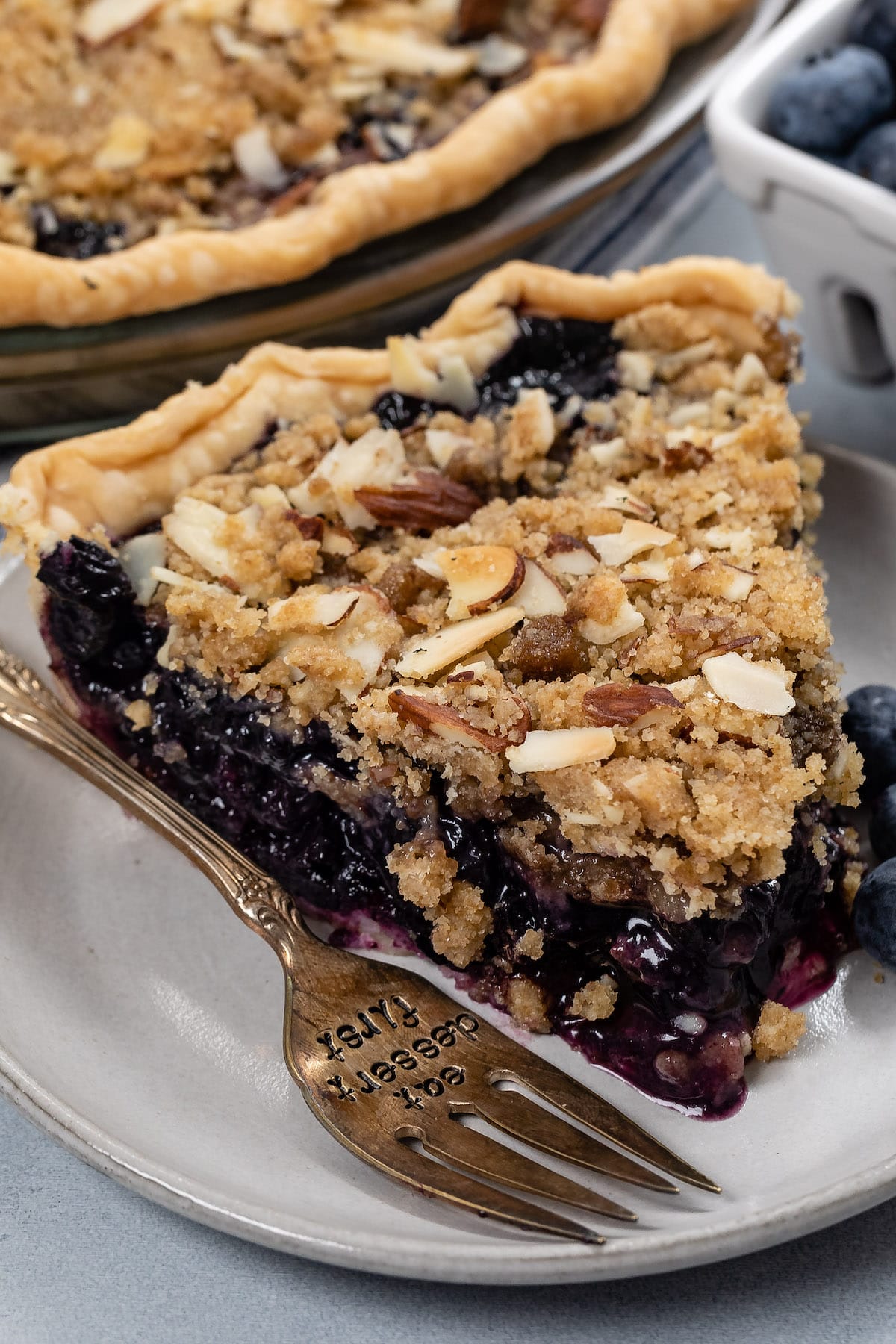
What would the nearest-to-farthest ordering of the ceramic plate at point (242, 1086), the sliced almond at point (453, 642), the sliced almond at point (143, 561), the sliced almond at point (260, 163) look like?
the ceramic plate at point (242, 1086), the sliced almond at point (453, 642), the sliced almond at point (143, 561), the sliced almond at point (260, 163)

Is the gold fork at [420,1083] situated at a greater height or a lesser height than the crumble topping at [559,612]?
lesser

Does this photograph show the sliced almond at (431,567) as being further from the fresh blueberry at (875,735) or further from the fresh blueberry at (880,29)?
the fresh blueberry at (880,29)

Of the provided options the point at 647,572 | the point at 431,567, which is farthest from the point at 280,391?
the point at 647,572

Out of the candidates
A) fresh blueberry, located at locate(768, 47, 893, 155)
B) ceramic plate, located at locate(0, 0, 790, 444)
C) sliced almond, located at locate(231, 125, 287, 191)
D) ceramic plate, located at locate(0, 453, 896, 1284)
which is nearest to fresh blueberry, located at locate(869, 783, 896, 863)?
ceramic plate, located at locate(0, 453, 896, 1284)

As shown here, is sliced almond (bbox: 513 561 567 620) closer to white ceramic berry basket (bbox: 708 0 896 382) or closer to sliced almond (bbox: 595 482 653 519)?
sliced almond (bbox: 595 482 653 519)

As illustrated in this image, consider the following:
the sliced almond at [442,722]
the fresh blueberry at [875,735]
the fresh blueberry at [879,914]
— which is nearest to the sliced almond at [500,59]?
the fresh blueberry at [875,735]

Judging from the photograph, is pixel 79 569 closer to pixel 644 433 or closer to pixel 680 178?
pixel 644 433

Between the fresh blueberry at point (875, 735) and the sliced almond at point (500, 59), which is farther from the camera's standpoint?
the sliced almond at point (500, 59)
